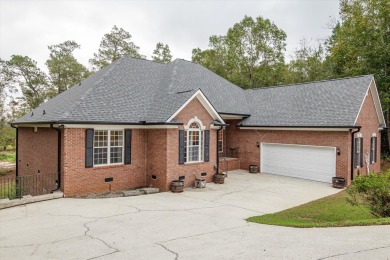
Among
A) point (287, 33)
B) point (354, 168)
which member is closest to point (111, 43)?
point (287, 33)

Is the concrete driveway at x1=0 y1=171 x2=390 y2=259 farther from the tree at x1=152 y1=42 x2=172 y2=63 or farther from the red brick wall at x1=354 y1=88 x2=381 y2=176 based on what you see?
the tree at x1=152 y1=42 x2=172 y2=63

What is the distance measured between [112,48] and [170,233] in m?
39.0

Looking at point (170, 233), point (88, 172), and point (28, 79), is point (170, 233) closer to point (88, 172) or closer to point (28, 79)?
point (88, 172)

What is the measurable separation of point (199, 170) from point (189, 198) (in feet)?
10.8

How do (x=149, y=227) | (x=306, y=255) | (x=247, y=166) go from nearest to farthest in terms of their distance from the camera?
(x=306, y=255) → (x=149, y=227) → (x=247, y=166)

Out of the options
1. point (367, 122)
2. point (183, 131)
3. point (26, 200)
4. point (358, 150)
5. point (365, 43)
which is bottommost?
point (26, 200)

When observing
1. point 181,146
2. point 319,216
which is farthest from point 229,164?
point 319,216

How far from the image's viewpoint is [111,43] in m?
41.5

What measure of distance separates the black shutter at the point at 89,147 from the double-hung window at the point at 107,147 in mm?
323

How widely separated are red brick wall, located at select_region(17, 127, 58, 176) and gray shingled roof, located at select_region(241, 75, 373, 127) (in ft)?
44.2

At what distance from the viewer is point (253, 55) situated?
136ft

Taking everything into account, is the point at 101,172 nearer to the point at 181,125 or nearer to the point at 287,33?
the point at 181,125

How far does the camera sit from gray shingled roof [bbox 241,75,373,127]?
677 inches

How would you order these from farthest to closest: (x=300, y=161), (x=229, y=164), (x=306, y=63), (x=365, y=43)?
(x=306, y=63) → (x=365, y=43) → (x=229, y=164) → (x=300, y=161)
